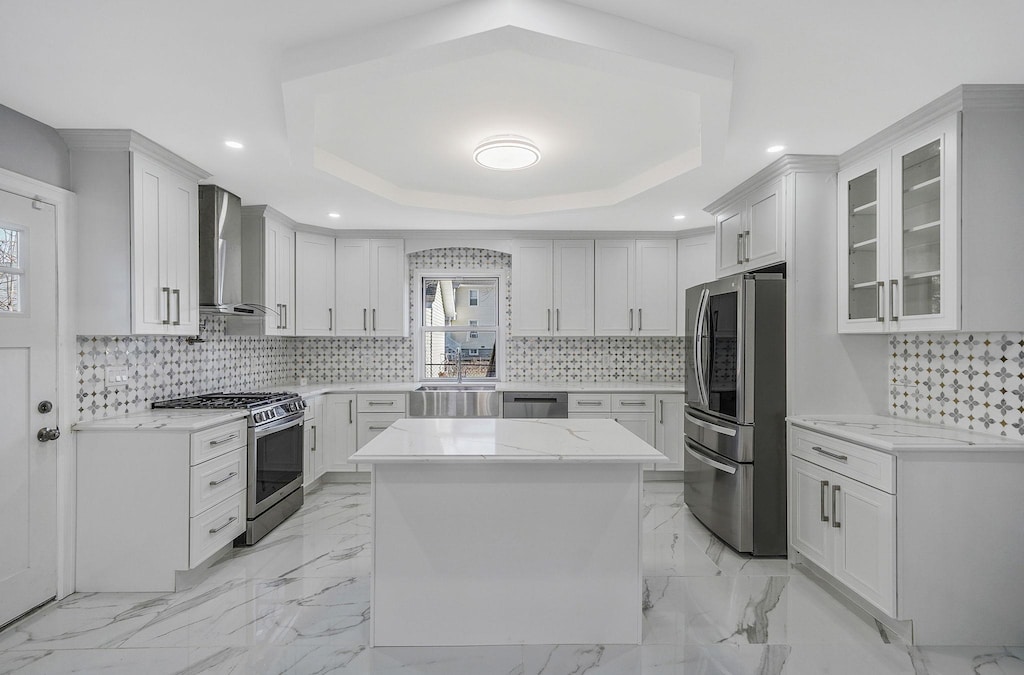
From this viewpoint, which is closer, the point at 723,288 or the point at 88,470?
the point at 88,470

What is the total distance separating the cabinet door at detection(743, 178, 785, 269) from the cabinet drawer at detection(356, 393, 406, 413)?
297 cm

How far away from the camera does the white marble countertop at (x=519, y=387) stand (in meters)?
4.48

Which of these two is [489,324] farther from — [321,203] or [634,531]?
[634,531]

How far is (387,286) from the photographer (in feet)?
15.9

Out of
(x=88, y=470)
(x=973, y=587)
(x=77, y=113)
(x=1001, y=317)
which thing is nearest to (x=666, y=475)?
(x=973, y=587)

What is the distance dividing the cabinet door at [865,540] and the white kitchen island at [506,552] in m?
1.08

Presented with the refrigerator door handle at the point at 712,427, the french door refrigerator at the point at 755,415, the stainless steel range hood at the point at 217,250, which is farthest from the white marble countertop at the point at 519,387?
the french door refrigerator at the point at 755,415

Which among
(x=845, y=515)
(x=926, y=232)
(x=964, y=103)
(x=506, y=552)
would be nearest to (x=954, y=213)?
(x=926, y=232)

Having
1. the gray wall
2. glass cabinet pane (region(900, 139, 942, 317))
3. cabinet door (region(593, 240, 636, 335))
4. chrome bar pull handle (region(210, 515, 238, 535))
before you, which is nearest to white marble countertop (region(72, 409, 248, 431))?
chrome bar pull handle (region(210, 515, 238, 535))

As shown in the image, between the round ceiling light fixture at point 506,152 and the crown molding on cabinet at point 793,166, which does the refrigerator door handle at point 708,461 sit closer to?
the crown molding on cabinet at point 793,166

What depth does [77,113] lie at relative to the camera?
240 centimetres

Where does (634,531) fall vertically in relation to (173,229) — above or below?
below

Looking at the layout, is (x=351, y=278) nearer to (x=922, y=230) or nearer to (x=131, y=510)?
(x=131, y=510)

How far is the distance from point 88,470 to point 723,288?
12.0 feet
